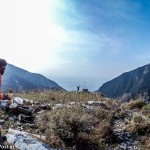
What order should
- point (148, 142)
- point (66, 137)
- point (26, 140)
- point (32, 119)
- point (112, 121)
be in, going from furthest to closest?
1. point (112, 121)
2. point (32, 119)
3. point (148, 142)
4. point (66, 137)
5. point (26, 140)

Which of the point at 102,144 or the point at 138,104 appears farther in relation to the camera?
the point at 138,104

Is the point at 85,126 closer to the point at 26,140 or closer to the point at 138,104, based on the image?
the point at 26,140

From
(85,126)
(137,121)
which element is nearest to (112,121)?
(137,121)

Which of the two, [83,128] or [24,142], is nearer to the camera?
[24,142]

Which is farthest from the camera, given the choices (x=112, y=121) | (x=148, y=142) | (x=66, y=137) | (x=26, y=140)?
(x=112, y=121)

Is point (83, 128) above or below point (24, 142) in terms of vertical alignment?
above

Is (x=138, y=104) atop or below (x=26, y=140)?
atop

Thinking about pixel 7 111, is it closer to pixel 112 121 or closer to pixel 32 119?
pixel 32 119

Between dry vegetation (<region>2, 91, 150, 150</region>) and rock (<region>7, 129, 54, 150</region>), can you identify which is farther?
dry vegetation (<region>2, 91, 150, 150</region>)

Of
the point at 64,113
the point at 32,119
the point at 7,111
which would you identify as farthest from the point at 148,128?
the point at 7,111

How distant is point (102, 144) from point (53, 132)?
1927mm

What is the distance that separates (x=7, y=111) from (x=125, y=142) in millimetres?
5082

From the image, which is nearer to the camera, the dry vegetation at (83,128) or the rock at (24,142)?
the rock at (24,142)

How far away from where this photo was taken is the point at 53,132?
47.3ft
